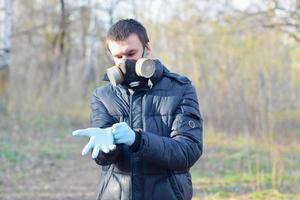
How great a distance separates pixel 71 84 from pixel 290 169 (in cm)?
918

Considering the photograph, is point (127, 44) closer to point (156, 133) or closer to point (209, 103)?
point (156, 133)

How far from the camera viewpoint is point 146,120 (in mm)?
2736

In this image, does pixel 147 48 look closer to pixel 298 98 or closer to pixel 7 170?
pixel 7 170

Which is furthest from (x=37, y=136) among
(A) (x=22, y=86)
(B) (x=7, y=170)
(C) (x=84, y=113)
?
(B) (x=7, y=170)

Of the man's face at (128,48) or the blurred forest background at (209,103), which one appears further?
the blurred forest background at (209,103)

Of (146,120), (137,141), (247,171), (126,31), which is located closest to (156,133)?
(146,120)

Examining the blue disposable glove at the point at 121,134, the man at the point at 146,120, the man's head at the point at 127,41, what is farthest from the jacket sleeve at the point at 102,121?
the man's head at the point at 127,41

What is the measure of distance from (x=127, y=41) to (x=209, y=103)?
11768 millimetres

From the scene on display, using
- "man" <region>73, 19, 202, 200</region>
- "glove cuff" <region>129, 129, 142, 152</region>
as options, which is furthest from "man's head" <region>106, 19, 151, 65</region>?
"glove cuff" <region>129, 129, 142, 152</region>

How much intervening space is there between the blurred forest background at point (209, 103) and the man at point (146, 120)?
4.56 meters

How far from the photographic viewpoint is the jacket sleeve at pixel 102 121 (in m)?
2.62

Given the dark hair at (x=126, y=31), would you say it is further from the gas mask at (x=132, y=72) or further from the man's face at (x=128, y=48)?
the gas mask at (x=132, y=72)

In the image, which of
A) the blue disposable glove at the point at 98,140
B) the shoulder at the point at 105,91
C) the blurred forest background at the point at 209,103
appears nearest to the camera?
the blue disposable glove at the point at 98,140

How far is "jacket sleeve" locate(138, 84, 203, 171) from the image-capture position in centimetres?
256
